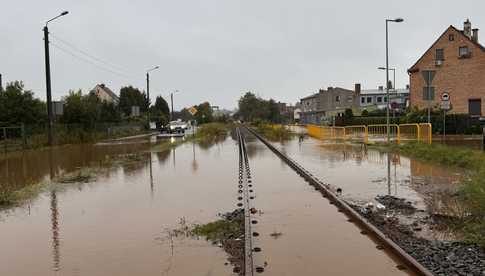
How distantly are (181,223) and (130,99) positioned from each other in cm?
9351

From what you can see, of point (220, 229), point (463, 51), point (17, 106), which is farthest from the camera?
point (463, 51)

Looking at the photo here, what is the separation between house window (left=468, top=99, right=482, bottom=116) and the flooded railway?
37.1 m

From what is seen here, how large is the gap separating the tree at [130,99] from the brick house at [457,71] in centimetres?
6090

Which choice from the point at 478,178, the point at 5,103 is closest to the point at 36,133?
the point at 5,103

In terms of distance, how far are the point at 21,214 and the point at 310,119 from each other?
103m

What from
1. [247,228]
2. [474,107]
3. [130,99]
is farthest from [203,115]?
[247,228]

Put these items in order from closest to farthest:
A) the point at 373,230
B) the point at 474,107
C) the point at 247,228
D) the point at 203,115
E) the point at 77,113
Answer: the point at 373,230 → the point at 247,228 → the point at 77,113 → the point at 474,107 → the point at 203,115

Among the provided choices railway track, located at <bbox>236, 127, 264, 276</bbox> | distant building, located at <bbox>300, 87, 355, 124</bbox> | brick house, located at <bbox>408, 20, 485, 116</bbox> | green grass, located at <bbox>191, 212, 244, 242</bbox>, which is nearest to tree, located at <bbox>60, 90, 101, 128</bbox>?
railway track, located at <bbox>236, 127, 264, 276</bbox>

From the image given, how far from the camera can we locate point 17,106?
34375 mm

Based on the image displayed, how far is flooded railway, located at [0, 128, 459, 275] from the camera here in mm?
5801

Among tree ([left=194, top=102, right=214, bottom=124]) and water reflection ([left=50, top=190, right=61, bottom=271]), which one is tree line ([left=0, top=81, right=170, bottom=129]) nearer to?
water reflection ([left=50, top=190, right=61, bottom=271])

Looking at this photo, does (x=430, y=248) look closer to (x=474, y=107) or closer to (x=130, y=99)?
(x=474, y=107)

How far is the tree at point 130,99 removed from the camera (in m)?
96.9

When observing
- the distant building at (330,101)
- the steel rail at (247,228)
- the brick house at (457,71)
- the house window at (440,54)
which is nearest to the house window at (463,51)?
the brick house at (457,71)
